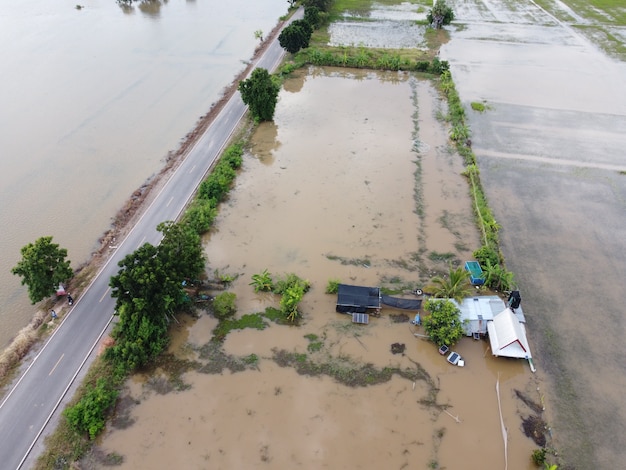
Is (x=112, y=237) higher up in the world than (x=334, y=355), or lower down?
higher up

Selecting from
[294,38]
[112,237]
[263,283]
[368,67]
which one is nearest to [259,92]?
[294,38]

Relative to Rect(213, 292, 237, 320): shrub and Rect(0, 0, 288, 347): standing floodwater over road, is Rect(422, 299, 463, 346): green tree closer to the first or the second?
Rect(213, 292, 237, 320): shrub

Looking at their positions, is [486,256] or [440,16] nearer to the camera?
[486,256]

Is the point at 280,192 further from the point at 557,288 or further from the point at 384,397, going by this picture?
the point at 557,288

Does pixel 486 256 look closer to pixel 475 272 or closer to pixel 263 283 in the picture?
pixel 475 272

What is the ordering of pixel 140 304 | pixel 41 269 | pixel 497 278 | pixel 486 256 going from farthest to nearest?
pixel 486 256 → pixel 497 278 → pixel 41 269 → pixel 140 304

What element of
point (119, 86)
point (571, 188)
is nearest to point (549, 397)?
point (571, 188)

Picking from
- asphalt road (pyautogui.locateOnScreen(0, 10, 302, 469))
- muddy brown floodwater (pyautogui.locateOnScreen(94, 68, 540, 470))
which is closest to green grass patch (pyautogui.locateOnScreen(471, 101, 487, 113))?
muddy brown floodwater (pyautogui.locateOnScreen(94, 68, 540, 470))
